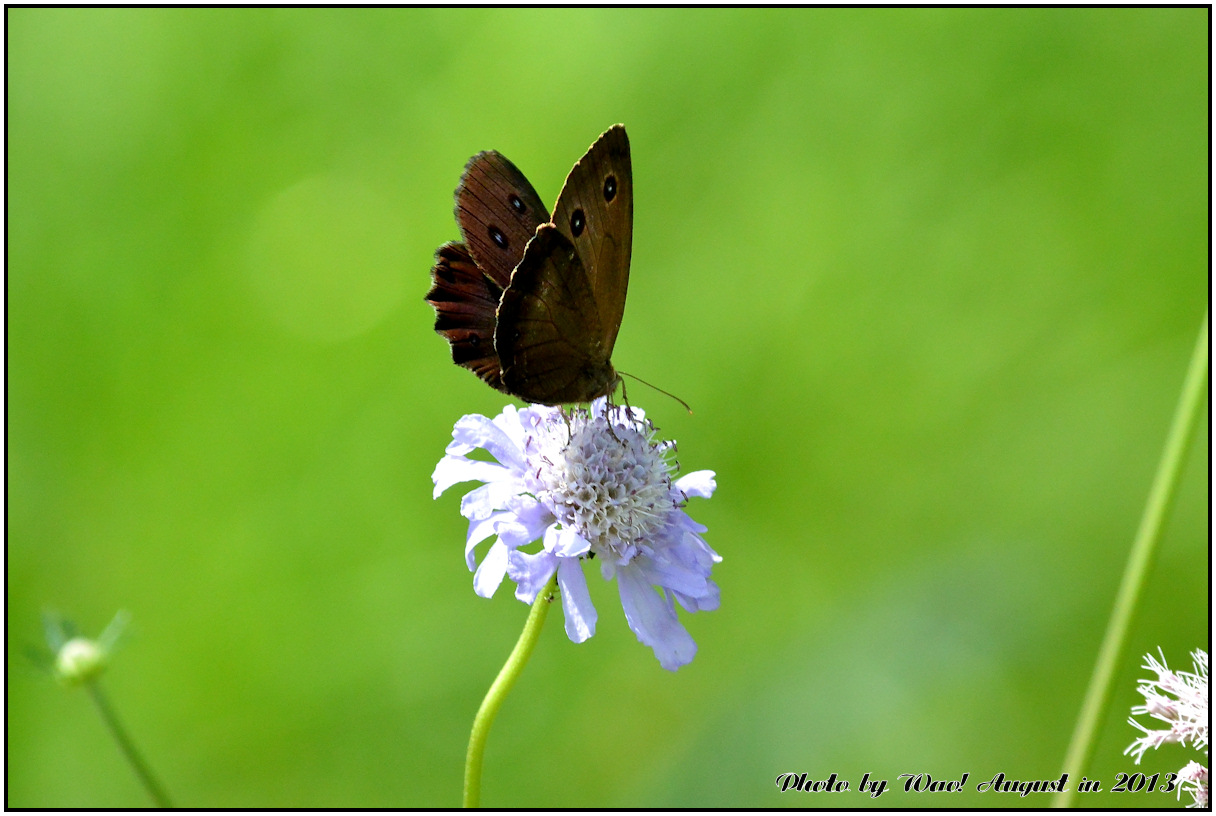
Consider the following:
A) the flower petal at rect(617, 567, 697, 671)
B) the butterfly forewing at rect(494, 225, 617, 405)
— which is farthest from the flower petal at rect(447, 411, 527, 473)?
the flower petal at rect(617, 567, 697, 671)

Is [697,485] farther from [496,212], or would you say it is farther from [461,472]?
[496,212]

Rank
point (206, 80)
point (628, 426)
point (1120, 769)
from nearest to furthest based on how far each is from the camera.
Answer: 1. point (628, 426)
2. point (1120, 769)
3. point (206, 80)

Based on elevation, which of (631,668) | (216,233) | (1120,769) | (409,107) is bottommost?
(1120,769)

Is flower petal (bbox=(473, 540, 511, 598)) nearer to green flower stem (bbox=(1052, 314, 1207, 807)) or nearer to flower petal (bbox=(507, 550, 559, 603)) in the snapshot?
flower petal (bbox=(507, 550, 559, 603))

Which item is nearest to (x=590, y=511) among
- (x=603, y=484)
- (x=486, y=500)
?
(x=603, y=484)

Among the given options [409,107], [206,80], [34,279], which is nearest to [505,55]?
[409,107]

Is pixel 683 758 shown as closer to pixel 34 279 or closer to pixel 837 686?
pixel 837 686

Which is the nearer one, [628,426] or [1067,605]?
[628,426]

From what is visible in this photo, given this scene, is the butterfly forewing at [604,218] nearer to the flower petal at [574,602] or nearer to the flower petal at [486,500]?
the flower petal at [486,500]
